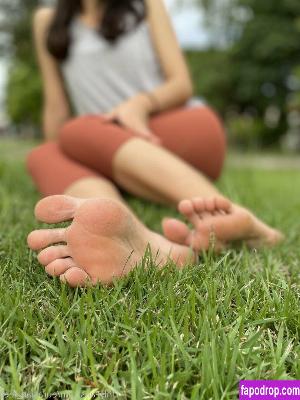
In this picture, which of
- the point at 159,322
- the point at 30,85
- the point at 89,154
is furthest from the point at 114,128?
the point at 30,85

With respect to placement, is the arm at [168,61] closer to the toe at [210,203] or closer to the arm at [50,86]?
the arm at [50,86]

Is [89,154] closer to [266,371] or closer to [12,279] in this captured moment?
[12,279]

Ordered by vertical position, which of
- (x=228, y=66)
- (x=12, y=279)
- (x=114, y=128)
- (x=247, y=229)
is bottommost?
(x=228, y=66)

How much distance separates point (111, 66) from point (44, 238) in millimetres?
1545

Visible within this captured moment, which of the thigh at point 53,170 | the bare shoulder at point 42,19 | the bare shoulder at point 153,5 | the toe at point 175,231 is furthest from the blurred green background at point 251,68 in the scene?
the toe at point 175,231

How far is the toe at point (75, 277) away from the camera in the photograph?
1029mm

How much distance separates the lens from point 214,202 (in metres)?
1.39

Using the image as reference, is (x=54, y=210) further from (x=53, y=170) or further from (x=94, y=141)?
(x=53, y=170)

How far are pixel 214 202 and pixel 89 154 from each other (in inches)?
25.9

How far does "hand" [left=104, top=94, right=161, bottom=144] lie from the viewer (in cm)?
188

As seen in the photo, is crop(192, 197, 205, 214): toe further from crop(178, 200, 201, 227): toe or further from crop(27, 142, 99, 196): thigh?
crop(27, 142, 99, 196): thigh

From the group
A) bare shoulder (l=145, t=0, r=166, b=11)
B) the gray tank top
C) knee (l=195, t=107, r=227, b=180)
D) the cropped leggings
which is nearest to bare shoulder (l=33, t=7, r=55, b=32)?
the gray tank top

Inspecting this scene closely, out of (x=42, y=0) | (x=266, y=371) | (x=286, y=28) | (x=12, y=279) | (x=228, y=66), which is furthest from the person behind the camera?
(x=228, y=66)

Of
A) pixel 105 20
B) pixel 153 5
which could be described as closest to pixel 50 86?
pixel 105 20
